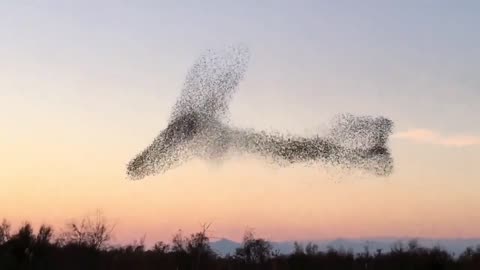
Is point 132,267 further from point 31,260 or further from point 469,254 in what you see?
point 469,254

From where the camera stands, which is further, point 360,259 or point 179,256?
point 360,259

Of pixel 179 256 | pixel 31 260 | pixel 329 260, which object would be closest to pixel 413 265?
pixel 329 260

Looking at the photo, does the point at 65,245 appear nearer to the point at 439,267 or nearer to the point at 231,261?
the point at 231,261

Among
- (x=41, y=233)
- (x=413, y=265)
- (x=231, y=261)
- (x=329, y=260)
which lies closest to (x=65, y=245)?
(x=41, y=233)

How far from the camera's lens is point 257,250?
90.3m

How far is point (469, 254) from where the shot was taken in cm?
8475

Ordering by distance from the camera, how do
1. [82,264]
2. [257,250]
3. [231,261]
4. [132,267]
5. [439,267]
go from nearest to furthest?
[82,264]
[132,267]
[439,267]
[231,261]
[257,250]

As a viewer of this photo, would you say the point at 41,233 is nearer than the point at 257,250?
Yes

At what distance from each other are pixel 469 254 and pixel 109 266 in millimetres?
40587


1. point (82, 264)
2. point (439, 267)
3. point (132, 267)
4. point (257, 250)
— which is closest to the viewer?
point (82, 264)

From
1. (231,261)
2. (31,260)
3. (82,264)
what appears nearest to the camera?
(31,260)

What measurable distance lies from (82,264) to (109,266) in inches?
119

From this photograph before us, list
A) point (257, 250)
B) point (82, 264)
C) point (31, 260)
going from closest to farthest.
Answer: point (31, 260) < point (82, 264) < point (257, 250)

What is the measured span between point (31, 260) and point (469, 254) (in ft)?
161
